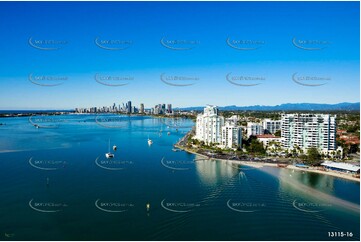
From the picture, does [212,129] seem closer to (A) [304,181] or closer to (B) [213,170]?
(B) [213,170]

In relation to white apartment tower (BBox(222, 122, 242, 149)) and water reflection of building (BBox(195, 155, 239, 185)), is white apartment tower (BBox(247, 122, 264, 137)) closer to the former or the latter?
white apartment tower (BBox(222, 122, 242, 149))

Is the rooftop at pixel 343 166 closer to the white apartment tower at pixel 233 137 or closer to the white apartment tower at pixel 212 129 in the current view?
the white apartment tower at pixel 233 137

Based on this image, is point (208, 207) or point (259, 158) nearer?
point (208, 207)

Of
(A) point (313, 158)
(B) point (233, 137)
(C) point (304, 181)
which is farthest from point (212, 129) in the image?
(C) point (304, 181)

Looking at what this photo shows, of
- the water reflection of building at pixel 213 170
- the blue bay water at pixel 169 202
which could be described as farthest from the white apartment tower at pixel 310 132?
the water reflection of building at pixel 213 170

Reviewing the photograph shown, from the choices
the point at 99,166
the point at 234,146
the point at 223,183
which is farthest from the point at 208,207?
the point at 234,146

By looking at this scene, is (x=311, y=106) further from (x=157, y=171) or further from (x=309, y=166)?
(x=157, y=171)

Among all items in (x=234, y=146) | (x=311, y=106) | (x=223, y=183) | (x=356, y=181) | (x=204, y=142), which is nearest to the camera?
(x=223, y=183)
